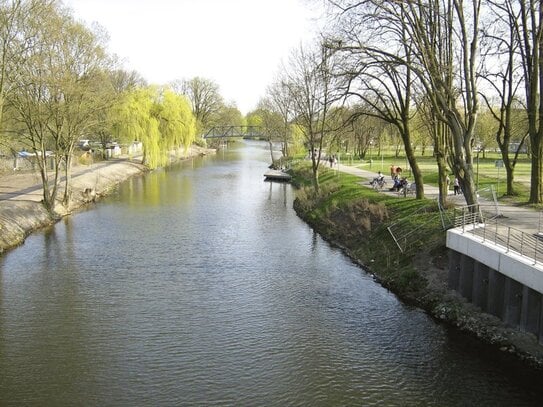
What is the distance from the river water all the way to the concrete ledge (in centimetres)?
242

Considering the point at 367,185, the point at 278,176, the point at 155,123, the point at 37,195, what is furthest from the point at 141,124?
the point at 367,185

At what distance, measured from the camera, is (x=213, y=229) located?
103ft

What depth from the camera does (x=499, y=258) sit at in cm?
1569

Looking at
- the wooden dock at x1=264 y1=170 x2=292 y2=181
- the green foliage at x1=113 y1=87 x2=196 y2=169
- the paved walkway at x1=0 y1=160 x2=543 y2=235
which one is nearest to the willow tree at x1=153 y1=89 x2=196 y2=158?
the green foliage at x1=113 y1=87 x2=196 y2=169

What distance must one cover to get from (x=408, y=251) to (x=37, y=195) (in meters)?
27.3

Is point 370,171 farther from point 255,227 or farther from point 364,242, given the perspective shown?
point 364,242

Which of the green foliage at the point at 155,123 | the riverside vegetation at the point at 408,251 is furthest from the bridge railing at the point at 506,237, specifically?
the green foliage at the point at 155,123

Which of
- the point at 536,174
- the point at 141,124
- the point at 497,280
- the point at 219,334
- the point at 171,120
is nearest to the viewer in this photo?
the point at 497,280

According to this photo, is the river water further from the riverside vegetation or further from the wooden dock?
the wooden dock

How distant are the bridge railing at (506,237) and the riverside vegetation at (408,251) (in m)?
1.59

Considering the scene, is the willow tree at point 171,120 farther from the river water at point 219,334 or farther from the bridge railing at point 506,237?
the bridge railing at point 506,237

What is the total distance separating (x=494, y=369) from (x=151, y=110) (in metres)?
58.0

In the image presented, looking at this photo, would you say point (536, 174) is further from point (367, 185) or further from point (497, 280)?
point (367, 185)

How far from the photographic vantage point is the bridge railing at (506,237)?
608 inches
